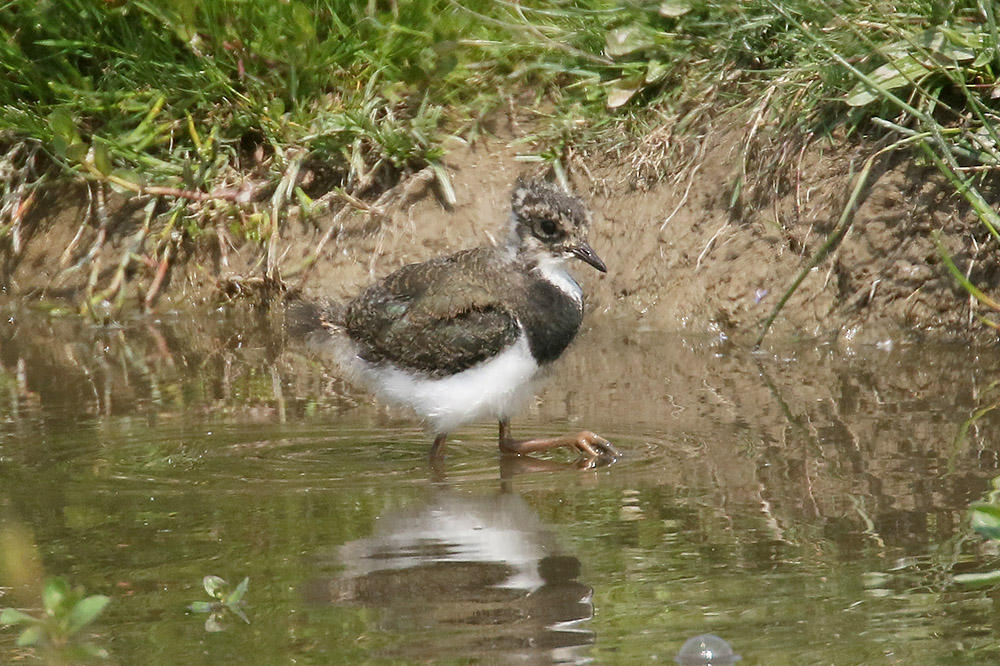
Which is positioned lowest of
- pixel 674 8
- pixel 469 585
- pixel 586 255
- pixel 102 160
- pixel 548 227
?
pixel 469 585

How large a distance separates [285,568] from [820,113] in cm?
448

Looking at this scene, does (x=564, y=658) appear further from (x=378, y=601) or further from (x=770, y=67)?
(x=770, y=67)

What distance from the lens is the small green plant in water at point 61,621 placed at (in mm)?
3094

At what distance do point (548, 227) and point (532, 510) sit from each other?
1560 mm

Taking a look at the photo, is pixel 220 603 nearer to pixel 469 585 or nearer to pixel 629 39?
pixel 469 585

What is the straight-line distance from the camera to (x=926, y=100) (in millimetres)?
6898

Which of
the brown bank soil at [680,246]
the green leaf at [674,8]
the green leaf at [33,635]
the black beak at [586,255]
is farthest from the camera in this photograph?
the green leaf at [674,8]

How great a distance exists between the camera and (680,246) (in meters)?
7.92

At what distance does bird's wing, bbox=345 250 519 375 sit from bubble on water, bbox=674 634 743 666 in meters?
2.38

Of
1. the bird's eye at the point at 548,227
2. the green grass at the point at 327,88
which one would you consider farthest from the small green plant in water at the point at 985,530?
the green grass at the point at 327,88

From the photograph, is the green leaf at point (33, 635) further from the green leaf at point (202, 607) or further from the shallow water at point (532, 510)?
the green leaf at point (202, 607)

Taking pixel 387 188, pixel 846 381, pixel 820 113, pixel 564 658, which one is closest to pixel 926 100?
pixel 820 113

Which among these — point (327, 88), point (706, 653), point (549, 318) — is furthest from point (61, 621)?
point (327, 88)

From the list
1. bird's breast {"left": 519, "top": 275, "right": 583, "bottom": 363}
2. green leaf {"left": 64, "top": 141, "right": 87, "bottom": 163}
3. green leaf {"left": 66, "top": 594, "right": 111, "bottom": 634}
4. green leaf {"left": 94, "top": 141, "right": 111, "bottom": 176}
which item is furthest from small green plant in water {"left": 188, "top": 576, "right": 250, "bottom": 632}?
green leaf {"left": 64, "top": 141, "right": 87, "bottom": 163}
